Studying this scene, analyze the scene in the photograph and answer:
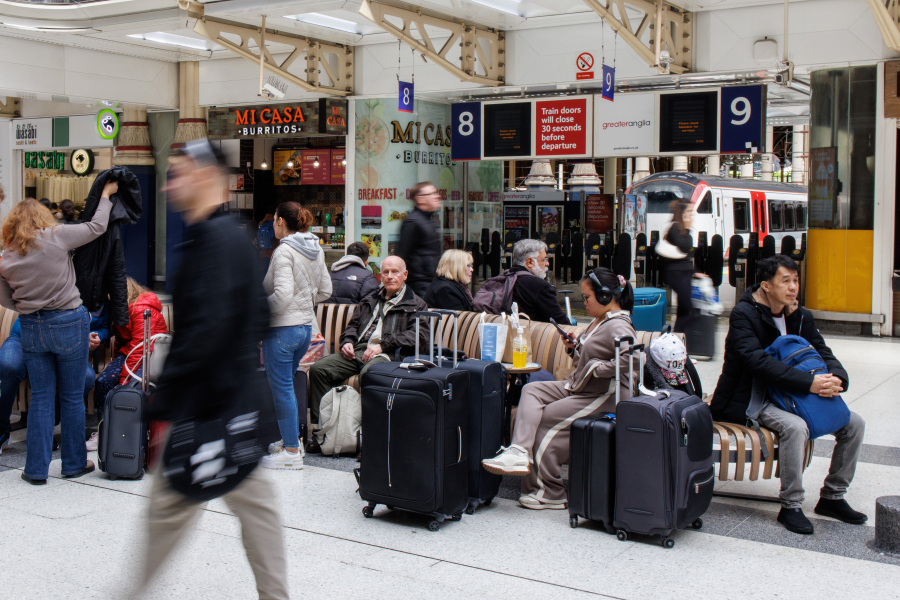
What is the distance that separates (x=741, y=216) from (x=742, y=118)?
9167 millimetres

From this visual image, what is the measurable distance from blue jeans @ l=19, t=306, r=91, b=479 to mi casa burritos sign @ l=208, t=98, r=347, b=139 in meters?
9.12

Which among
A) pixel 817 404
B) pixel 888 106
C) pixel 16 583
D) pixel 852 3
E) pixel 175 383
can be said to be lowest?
pixel 16 583

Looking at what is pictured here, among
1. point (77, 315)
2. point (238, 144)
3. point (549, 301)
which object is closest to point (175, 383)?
point (77, 315)

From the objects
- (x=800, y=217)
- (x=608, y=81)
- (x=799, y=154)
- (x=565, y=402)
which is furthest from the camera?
(x=799, y=154)

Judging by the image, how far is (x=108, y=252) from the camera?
236 inches

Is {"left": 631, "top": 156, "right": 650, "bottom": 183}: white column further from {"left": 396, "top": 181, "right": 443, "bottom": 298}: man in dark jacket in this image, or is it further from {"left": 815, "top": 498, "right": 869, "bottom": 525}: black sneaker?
{"left": 815, "top": 498, "right": 869, "bottom": 525}: black sneaker

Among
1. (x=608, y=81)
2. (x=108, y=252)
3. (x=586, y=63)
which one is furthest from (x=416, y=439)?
(x=586, y=63)

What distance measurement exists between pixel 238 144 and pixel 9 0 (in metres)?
5.38

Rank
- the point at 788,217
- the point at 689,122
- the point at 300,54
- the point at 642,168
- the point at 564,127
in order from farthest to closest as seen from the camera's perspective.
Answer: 1. the point at 642,168
2. the point at 788,217
3. the point at 300,54
4. the point at 564,127
5. the point at 689,122

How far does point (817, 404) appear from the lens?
450 centimetres

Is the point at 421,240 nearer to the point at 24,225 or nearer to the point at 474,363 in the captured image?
the point at 474,363

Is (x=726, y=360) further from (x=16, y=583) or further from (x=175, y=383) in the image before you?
(x=16, y=583)

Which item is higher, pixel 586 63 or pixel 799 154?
pixel 799 154

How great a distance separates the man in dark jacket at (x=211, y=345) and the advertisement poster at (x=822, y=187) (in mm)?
10034
